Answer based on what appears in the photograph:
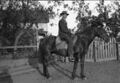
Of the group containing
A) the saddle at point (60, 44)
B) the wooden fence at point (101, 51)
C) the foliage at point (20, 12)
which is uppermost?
the foliage at point (20, 12)

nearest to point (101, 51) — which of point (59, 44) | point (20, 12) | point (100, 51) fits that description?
point (100, 51)

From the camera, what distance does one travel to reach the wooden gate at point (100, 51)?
12.7 metres

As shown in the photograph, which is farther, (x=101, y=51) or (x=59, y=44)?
(x=101, y=51)

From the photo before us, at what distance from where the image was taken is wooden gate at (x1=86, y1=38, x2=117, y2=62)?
1272 centimetres

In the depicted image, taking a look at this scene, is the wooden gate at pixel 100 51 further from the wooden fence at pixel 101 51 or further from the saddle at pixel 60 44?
the saddle at pixel 60 44

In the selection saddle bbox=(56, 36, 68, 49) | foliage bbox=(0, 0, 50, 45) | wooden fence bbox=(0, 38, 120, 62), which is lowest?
wooden fence bbox=(0, 38, 120, 62)

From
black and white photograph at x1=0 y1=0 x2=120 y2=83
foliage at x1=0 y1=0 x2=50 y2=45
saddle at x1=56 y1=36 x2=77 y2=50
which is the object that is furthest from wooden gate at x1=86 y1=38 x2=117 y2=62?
saddle at x1=56 y1=36 x2=77 y2=50

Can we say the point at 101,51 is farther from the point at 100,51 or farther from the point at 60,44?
the point at 60,44

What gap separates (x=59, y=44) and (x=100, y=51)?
17.5 ft

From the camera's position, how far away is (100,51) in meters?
12.8

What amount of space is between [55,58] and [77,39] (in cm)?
504

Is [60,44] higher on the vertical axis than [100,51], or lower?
higher

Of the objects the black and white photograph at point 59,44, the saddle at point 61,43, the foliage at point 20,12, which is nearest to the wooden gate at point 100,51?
the black and white photograph at point 59,44

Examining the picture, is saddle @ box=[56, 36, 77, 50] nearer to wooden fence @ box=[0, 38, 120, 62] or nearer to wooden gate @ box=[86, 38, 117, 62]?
wooden fence @ box=[0, 38, 120, 62]
